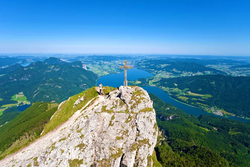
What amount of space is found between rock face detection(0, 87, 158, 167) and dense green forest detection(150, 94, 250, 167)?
36883 millimetres

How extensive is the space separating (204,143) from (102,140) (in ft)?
392

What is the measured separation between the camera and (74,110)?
38.6m

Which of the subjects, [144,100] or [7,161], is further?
[144,100]

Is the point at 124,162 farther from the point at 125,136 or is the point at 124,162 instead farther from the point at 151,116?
the point at 151,116

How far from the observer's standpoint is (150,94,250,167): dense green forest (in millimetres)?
67500

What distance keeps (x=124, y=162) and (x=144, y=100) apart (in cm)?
1758

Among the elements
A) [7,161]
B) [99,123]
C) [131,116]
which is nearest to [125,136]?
[131,116]

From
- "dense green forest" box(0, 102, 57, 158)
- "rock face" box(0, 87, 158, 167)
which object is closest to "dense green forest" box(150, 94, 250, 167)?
"rock face" box(0, 87, 158, 167)

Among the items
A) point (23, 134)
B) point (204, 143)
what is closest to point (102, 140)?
point (23, 134)

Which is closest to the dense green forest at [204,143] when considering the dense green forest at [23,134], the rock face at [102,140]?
the rock face at [102,140]

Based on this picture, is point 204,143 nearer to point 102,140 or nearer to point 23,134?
point 102,140

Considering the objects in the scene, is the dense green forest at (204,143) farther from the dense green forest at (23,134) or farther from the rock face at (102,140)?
the dense green forest at (23,134)

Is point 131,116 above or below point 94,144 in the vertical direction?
above

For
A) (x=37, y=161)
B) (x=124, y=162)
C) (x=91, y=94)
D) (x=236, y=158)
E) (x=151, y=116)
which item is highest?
(x=91, y=94)
